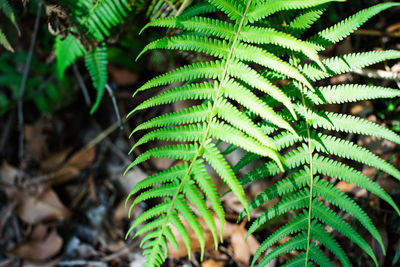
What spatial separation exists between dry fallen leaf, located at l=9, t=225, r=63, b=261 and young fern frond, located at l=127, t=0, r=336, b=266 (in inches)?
73.6

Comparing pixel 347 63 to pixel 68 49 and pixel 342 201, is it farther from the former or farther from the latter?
pixel 68 49

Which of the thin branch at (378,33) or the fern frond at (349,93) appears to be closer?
the fern frond at (349,93)

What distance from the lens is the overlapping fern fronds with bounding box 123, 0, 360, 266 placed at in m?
1.38

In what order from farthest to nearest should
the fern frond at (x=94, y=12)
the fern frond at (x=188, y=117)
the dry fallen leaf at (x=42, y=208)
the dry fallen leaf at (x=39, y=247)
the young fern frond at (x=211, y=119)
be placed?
the dry fallen leaf at (x=42, y=208), the dry fallen leaf at (x=39, y=247), the fern frond at (x=94, y=12), the fern frond at (x=188, y=117), the young fern frond at (x=211, y=119)

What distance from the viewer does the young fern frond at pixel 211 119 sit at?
1379 mm

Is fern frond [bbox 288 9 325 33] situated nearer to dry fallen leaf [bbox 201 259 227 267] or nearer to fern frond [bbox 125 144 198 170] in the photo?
fern frond [bbox 125 144 198 170]

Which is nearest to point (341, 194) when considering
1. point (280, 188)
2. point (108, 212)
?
point (280, 188)

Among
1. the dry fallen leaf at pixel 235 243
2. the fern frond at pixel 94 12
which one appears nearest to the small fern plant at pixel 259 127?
the fern frond at pixel 94 12

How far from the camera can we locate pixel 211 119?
58.4 inches

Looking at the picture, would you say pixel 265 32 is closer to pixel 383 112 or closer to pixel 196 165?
pixel 196 165

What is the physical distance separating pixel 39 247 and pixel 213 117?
94.7 inches

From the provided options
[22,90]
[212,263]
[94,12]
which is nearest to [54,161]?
[22,90]

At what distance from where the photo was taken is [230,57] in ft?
5.11

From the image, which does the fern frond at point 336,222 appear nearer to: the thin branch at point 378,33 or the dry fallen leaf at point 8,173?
the thin branch at point 378,33
